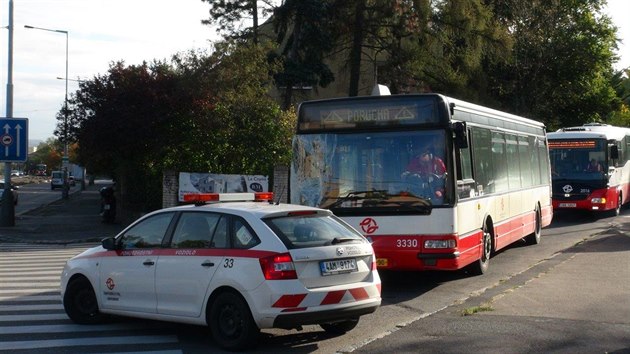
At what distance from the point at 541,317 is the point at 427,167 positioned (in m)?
3.20

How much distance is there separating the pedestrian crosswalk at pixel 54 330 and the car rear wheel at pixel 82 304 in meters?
0.12

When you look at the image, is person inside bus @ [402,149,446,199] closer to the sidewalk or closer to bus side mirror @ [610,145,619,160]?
the sidewalk

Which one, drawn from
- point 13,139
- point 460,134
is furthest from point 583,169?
point 13,139

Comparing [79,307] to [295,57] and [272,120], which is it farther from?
[295,57]

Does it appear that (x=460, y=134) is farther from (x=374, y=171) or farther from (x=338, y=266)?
(x=338, y=266)

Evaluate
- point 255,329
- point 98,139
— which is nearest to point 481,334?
point 255,329

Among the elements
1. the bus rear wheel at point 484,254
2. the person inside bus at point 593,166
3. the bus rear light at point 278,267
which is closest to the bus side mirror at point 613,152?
the person inside bus at point 593,166

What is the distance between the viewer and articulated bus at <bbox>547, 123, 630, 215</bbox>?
28.9 metres

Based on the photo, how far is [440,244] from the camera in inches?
510

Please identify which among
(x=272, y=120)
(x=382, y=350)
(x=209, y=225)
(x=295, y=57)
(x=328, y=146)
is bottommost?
(x=382, y=350)

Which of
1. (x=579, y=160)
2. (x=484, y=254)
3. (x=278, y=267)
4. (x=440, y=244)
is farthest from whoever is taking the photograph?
(x=579, y=160)

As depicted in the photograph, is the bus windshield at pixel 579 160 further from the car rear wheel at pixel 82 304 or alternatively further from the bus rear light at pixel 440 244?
the car rear wheel at pixel 82 304

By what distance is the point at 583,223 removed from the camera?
28500 millimetres

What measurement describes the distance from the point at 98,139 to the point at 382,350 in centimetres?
2278
